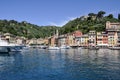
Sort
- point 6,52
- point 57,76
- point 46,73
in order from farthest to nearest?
1. point 6,52
2. point 46,73
3. point 57,76

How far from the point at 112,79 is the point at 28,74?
14081 mm

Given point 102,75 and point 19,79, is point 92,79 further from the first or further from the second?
point 19,79

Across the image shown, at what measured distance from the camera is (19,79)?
144 ft

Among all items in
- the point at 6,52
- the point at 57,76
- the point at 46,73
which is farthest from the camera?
the point at 6,52

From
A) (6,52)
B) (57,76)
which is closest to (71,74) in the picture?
(57,76)

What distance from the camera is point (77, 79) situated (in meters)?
43.7

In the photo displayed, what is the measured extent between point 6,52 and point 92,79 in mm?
67458

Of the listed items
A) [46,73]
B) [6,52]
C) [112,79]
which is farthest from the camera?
[6,52]

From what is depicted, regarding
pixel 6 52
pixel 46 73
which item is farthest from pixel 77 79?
pixel 6 52

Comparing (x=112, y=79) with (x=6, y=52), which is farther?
(x=6, y=52)

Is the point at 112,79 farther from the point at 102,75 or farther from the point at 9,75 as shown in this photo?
the point at 9,75

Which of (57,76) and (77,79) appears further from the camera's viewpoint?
(57,76)

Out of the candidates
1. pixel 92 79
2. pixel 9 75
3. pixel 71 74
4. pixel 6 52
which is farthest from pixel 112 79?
pixel 6 52

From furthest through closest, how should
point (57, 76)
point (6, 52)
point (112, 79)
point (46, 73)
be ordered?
point (6, 52)
point (46, 73)
point (57, 76)
point (112, 79)
